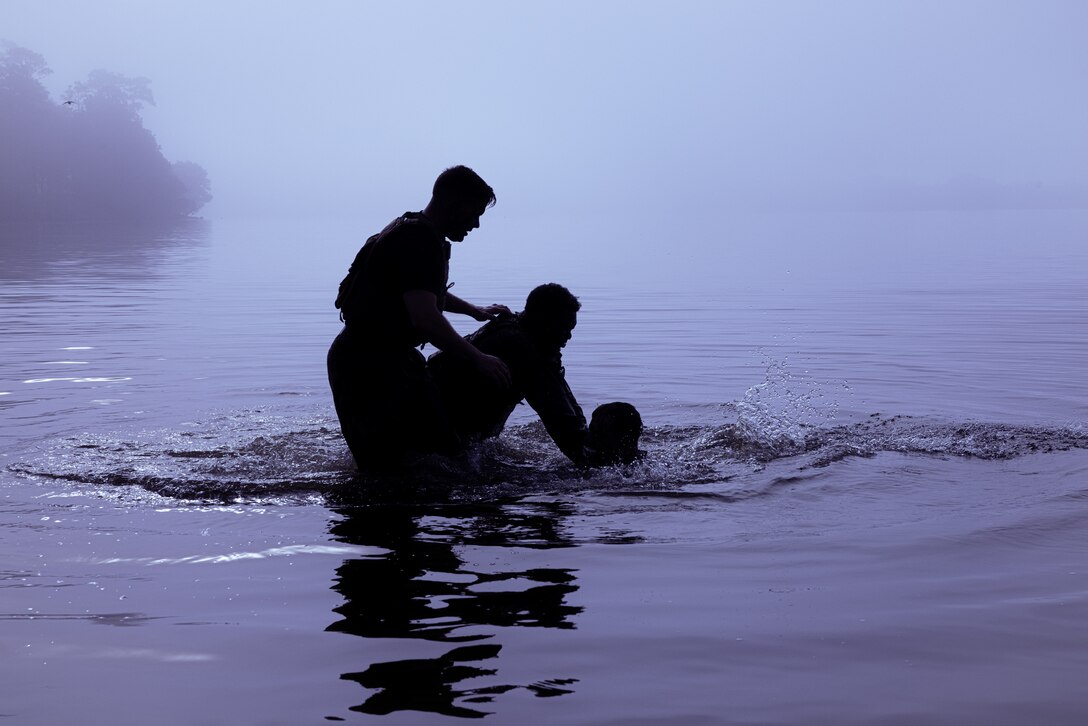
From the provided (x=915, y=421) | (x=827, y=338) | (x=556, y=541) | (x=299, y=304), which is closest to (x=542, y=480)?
(x=556, y=541)

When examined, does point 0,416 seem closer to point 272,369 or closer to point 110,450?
point 110,450

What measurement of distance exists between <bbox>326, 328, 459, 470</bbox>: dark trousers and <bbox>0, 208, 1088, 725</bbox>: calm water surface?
0.20m

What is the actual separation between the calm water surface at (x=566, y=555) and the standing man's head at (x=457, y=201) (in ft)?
5.04

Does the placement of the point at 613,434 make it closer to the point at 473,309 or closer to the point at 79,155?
the point at 473,309

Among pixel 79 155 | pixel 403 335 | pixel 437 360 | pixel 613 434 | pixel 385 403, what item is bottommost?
pixel 613 434

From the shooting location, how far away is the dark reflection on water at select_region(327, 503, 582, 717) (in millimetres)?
3779

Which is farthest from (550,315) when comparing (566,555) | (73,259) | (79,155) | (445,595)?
(79,155)

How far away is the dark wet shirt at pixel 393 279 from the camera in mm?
6441

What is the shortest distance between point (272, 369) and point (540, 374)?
694cm

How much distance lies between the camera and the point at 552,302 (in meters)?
7.09

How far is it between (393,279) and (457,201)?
591 mm

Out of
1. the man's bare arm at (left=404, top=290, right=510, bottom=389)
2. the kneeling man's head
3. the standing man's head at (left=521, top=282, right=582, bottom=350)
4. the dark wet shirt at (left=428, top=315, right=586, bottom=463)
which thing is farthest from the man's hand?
the man's bare arm at (left=404, top=290, right=510, bottom=389)

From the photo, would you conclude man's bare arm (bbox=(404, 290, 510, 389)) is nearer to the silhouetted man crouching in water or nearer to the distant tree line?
the silhouetted man crouching in water

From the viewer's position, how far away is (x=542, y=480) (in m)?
7.21
